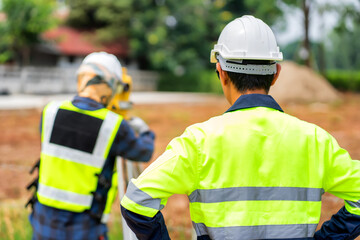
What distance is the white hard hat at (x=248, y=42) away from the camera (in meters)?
1.38

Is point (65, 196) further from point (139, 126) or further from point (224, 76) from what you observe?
point (224, 76)

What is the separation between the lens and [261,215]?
1.30 metres

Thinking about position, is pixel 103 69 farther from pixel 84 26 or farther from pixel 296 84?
pixel 84 26

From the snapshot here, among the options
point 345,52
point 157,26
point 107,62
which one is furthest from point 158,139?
point 345,52

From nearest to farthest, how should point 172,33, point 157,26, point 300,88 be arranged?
point 300,88 < point 157,26 < point 172,33

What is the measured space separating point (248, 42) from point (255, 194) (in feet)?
1.67

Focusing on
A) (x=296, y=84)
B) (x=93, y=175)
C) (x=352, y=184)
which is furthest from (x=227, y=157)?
(x=296, y=84)

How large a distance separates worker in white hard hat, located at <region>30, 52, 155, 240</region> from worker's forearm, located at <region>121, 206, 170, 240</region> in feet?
2.96

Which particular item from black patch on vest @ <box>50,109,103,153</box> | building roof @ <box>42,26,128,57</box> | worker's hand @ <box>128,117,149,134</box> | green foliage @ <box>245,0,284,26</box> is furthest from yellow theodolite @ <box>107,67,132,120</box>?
green foliage @ <box>245,0,284,26</box>

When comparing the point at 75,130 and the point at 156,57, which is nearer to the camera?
the point at 75,130

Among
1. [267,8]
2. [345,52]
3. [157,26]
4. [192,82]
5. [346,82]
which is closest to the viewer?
[267,8]

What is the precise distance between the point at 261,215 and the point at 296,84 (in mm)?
18298

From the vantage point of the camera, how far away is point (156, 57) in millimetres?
25953

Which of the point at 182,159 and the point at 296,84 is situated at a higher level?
the point at 182,159
